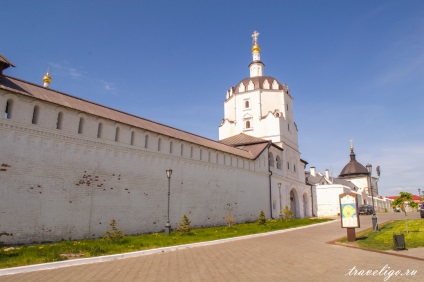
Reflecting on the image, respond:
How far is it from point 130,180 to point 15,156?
234 inches

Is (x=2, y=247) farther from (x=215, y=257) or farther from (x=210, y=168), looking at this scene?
(x=210, y=168)

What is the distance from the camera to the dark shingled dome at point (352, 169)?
242ft

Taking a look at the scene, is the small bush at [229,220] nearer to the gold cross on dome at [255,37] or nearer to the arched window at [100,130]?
the arched window at [100,130]

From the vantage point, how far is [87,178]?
15.4 m

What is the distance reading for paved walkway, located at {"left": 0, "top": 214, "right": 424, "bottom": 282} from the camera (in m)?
7.56

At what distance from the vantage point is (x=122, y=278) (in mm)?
7582

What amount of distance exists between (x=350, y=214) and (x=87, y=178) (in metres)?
12.6

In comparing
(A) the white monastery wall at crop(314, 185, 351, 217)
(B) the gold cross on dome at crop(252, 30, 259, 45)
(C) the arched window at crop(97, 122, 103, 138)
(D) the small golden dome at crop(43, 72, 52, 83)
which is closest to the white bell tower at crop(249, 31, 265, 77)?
(B) the gold cross on dome at crop(252, 30, 259, 45)

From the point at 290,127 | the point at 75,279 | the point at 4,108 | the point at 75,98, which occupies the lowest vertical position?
the point at 75,279

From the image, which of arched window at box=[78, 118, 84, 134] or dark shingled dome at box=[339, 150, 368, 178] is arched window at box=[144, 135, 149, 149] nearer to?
arched window at box=[78, 118, 84, 134]

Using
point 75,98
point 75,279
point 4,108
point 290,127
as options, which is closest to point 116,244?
point 75,279

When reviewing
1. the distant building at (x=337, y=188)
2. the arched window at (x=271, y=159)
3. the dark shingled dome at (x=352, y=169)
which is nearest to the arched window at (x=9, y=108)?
the arched window at (x=271, y=159)

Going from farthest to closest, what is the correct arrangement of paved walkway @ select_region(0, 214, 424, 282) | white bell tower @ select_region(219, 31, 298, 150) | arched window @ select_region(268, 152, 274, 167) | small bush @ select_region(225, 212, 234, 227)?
white bell tower @ select_region(219, 31, 298, 150)
arched window @ select_region(268, 152, 274, 167)
small bush @ select_region(225, 212, 234, 227)
paved walkway @ select_region(0, 214, 424, 282)

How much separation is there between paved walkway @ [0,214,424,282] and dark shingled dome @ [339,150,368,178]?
68.5m
